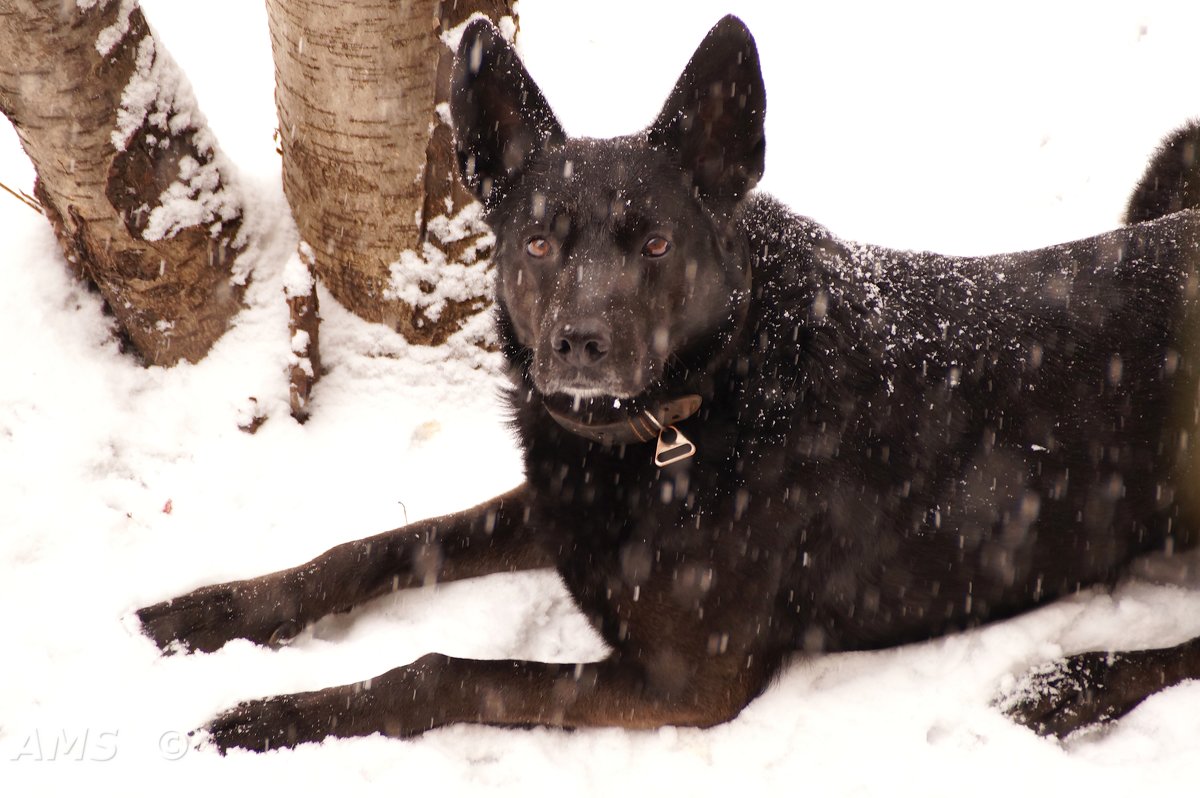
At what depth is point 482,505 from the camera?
3.53 m

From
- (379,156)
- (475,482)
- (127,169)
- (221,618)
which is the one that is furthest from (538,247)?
(127,169)

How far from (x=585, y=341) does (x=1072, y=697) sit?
5.99 feet

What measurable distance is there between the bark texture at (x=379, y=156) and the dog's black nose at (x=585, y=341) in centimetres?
146

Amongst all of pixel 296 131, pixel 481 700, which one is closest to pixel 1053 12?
pixel 296 131

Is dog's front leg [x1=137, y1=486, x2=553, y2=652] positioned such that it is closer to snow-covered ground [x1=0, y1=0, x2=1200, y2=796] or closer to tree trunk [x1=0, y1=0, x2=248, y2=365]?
snow-covered ground [x1=0, y1=0, x2=1200, y2=796]

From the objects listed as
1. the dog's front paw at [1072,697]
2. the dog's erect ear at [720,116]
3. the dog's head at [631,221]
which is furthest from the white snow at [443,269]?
the dog's front paw at [1072,697]

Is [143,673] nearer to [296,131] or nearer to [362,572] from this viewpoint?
[362,572]

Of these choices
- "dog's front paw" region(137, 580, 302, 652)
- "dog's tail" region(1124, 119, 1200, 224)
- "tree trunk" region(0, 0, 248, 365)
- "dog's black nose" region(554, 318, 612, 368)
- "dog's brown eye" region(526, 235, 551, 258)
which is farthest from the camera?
"dog's tail" region(1124, 119, 1200, 224)

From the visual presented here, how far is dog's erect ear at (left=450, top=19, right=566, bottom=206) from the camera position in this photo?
9.29ft

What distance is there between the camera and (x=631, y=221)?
9.24 feet

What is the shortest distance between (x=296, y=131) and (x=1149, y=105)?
14.4ft

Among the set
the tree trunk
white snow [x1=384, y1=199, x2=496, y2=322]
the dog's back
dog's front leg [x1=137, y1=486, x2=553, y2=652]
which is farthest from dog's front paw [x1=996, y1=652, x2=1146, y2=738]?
the tree trunk

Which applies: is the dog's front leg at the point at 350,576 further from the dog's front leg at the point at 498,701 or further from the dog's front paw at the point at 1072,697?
the dog's front paw at the point at 1072,697

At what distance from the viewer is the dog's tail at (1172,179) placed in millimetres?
3762
